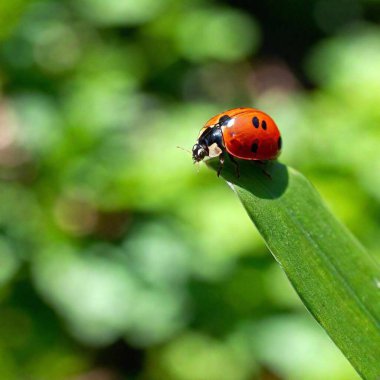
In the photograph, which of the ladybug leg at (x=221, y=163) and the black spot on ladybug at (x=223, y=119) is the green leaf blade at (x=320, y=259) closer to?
the ladybug leg at (x=221, y=163)

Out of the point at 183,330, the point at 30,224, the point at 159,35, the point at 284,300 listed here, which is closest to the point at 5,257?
the point at 30,224

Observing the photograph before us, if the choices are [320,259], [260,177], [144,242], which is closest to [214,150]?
[260,177]

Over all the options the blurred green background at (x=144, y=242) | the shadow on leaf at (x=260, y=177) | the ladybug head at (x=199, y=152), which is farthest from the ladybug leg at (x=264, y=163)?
the blurred green background at (x=144, y=242)

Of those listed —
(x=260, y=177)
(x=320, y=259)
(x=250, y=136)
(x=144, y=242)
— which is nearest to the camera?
(x=320, y=259)

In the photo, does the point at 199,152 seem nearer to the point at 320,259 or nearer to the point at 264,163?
the point at 264,163

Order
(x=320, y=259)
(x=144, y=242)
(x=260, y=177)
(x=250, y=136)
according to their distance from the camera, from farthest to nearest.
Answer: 1. (x=144, y=242)
2. (x=250, y=136)
3. (x=260, y=177)
4. (x=320, y=259)

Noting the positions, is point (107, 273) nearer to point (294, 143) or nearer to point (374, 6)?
point (294, 143)

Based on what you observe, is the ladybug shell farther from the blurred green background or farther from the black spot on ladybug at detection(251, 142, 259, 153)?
the blurred green background
